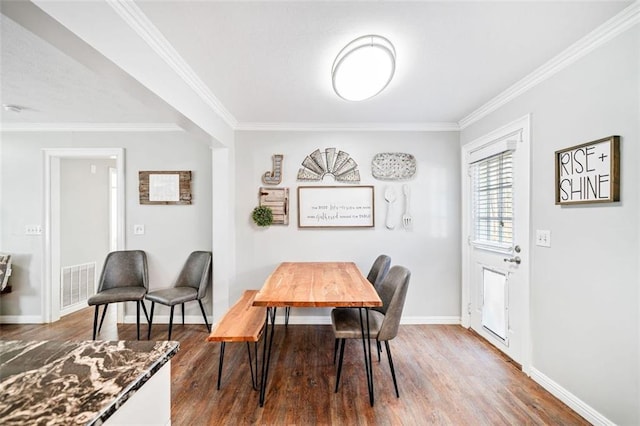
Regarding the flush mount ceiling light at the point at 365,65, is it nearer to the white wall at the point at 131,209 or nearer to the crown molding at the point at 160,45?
the crown molding at the point at 160,45

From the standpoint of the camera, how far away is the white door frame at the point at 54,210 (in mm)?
3352

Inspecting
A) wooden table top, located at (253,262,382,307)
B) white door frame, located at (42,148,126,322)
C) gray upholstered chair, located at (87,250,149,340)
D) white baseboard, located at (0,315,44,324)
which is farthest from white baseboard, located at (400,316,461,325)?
white baseboard, located at (0,315,44,324)

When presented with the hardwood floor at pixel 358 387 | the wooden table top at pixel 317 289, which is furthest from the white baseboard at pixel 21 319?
the wooden table top at pixel 317 289

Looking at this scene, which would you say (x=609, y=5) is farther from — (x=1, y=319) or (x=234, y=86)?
(x=1, y=319)

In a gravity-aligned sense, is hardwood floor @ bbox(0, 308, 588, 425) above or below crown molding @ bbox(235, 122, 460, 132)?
below

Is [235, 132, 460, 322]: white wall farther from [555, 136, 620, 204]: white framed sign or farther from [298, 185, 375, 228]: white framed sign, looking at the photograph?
[555, 136, 620, 204]: white framed sign

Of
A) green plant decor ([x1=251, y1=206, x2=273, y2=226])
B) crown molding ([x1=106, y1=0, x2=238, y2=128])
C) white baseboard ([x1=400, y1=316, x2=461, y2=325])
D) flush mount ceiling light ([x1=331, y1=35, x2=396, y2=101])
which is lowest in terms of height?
white baseboard ([x1=400, y1=316, x2=461, y2=325])

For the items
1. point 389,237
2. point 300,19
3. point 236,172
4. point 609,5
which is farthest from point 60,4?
point 389,237

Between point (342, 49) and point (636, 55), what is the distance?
5.31 ft

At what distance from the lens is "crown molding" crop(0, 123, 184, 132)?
3.32 meters

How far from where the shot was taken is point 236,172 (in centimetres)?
340

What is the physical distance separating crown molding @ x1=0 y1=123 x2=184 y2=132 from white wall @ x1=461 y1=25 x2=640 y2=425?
3642 mm

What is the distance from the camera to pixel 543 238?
2.17 m

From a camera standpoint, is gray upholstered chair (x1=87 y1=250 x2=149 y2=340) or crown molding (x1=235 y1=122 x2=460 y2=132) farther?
crown molding (x1=235 y1=122 x2=460 y2=132)
